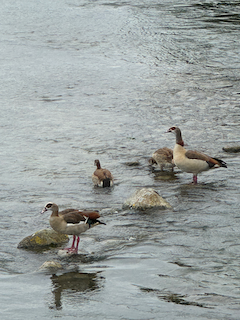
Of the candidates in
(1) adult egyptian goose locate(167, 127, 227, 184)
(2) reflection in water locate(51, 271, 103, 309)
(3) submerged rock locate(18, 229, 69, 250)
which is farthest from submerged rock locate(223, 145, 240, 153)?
(2) reflection in water locate(51, 271, 103, 309)

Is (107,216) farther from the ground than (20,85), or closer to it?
closer to it

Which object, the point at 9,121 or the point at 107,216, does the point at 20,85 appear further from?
the point at 107,216

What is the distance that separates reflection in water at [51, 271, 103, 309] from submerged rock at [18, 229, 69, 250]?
1.17 m

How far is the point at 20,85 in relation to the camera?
21547mm

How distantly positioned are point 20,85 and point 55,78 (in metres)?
1.53

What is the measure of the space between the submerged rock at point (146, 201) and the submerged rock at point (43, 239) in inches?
63.9

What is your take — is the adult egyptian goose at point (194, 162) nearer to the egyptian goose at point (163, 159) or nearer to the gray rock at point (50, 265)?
the egyptian goose at point (163, 159)

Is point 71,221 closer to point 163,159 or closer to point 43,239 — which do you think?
point 43,239

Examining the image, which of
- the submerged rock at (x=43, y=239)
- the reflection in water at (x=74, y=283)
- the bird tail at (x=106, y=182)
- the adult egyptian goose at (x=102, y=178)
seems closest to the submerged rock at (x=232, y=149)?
the adult egyptian goose at (x=102, y=178)

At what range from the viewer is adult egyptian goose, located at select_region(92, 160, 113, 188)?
483 inches

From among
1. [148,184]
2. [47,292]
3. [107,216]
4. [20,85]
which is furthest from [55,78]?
[47,292]

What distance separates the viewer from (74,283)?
332 inches

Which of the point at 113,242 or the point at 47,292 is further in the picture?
the point at 113,242

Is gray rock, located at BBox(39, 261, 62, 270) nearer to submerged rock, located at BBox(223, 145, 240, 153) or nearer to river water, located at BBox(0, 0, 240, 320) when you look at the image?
river water, located at BBox(0, 0, 240, 320)
